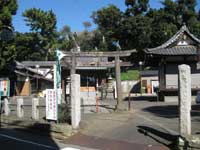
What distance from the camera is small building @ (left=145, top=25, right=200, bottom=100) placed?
3250 centimetres

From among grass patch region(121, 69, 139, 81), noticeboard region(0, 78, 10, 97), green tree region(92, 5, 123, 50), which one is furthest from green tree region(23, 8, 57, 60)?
noticeboard region(0, 78, 10, 97)

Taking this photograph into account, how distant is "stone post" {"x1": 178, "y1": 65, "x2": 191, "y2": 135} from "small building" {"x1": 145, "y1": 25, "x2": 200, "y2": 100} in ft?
63.4

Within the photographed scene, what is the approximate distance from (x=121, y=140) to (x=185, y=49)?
1941cm

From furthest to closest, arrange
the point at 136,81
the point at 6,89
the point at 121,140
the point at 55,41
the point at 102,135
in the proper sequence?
the point at 55,41
the point at 136,81
the point at 6,89
the point at 102,135
the point at 121,140

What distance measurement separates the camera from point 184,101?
12.8m

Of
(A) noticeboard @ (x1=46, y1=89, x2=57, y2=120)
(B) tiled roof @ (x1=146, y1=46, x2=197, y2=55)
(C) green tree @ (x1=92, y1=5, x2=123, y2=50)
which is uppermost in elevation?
(C) green tree @ (x1=92, y1=5, x2=123, y2=50)

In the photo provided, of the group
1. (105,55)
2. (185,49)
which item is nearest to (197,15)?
(185,49)

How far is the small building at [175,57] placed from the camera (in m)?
32.5

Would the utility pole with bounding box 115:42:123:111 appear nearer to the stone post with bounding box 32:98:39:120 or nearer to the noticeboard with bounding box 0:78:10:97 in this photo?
the stone post with bounding box 32:98:39:120

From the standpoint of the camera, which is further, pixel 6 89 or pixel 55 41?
pixel 55 41

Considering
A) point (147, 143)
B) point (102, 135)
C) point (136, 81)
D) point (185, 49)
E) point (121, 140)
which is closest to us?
point (147, 143)

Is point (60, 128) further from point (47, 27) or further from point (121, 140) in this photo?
point (47, 27)

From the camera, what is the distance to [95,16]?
7494 centimetres

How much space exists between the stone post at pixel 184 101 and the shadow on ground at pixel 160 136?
57 centimetres
